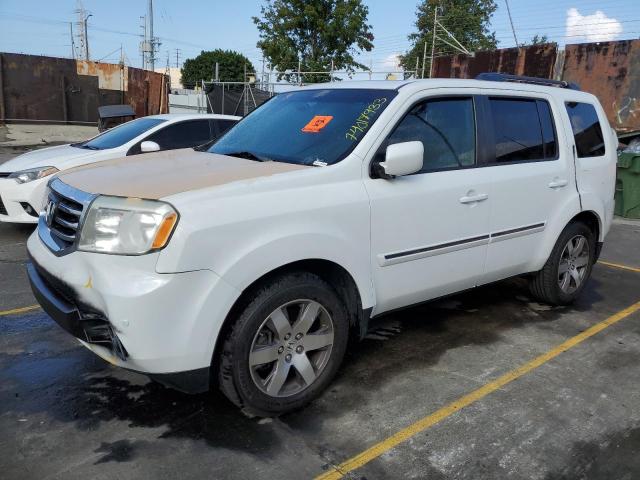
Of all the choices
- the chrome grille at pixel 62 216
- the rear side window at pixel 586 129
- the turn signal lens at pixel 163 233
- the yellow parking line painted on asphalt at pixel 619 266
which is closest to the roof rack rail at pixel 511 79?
the rear side window at pixel 586 129

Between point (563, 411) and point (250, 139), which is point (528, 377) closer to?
point (563, 411)

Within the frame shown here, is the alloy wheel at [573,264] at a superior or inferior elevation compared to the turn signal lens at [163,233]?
inferior

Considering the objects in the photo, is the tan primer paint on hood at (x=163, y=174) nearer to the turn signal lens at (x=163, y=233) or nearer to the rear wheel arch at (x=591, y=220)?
the turn signal lens at (x=163, y=233)

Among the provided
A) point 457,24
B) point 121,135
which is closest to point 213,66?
point 457,24

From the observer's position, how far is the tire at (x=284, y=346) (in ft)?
8.93

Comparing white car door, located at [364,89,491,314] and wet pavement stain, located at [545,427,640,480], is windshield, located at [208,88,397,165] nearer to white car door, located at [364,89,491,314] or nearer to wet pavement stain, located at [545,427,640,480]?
white car door, located at [364,89,491,314]

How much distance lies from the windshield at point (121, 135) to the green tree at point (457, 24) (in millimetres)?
39109

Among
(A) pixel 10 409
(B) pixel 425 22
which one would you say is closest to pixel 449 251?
(A) pixel 10 409

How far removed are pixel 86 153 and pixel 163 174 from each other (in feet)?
14.4

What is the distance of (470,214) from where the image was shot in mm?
3676

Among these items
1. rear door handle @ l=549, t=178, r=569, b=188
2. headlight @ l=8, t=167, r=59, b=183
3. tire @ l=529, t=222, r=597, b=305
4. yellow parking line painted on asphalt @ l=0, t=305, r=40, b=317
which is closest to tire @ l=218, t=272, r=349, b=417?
rear door handle @ l=549, t=178, r=569, b=188

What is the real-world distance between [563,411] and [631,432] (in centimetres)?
35

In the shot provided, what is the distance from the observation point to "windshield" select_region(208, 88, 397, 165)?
3262 millimetres

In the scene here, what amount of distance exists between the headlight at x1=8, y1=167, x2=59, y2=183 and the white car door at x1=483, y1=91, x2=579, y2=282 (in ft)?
16.5
